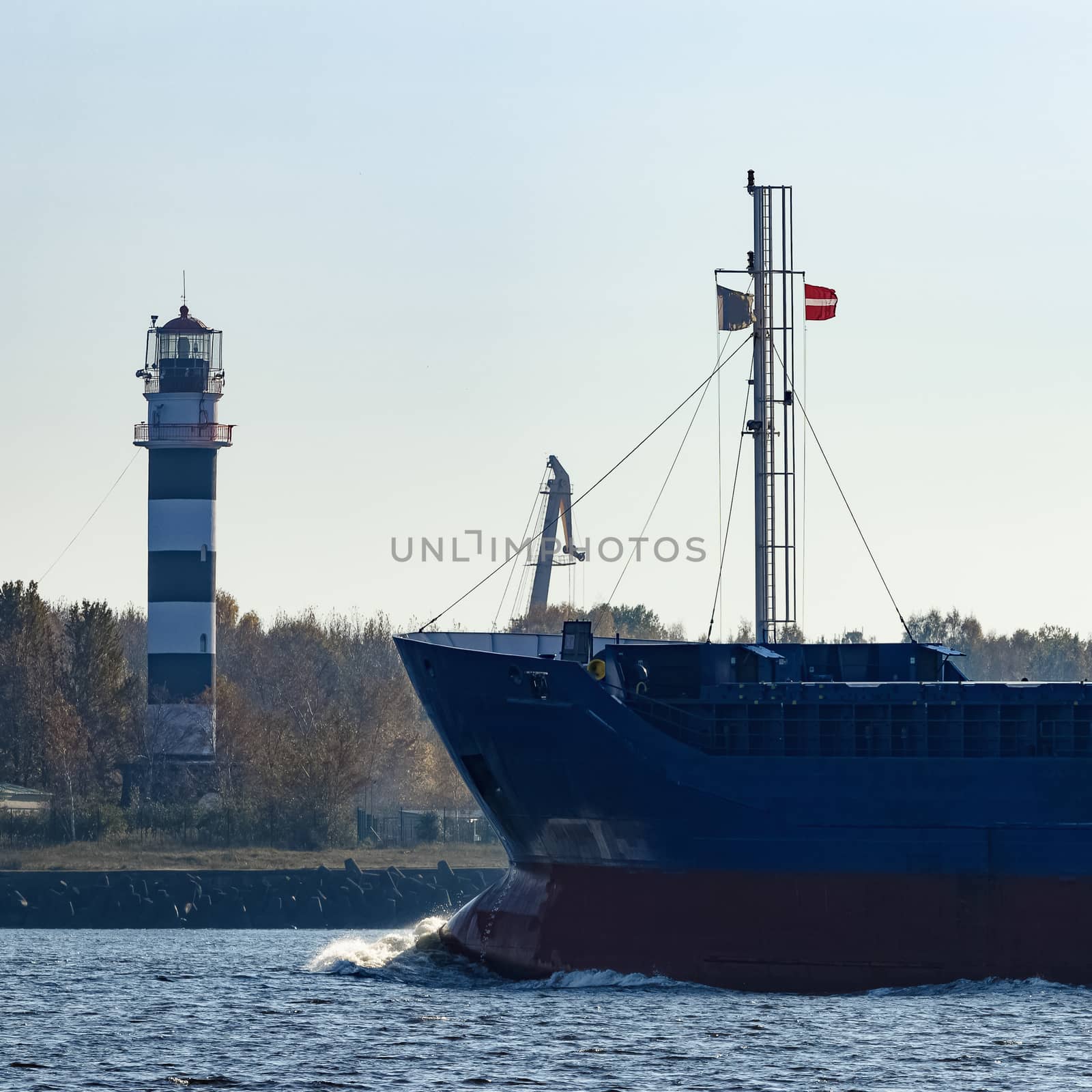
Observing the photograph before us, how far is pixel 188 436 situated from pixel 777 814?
50398 millimetres

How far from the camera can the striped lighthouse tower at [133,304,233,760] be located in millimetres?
88500

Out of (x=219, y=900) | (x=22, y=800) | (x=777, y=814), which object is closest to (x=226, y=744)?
(x=22, y=800)

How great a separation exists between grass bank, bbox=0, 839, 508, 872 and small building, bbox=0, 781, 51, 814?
4.20 metres

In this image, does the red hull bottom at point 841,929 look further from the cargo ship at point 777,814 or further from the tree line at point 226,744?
the tree line at point 226,744

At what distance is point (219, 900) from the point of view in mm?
78250

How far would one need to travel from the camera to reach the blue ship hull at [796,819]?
143 feet

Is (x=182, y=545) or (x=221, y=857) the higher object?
(x=182, y=545)

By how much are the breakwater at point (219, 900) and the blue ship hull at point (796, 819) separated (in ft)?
108

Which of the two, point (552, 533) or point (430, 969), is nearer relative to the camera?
point (430, 969)

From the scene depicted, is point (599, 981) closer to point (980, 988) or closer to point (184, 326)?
point (980, 988)

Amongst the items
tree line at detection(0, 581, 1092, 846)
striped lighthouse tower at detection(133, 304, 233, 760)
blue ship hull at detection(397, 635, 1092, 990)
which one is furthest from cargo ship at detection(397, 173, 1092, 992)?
striped lighthouse tower at detection(133, 304, 233, 760)

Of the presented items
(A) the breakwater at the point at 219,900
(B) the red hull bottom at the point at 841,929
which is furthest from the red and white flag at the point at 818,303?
(A) the breakwater at the point at 219,900

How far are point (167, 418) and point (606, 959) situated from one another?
5012 centimetres

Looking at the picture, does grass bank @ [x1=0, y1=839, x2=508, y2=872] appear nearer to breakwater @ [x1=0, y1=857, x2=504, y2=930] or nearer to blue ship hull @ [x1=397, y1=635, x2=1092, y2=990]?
breakwater @ [x1=0, y1=857, x2=504, y2=930]
